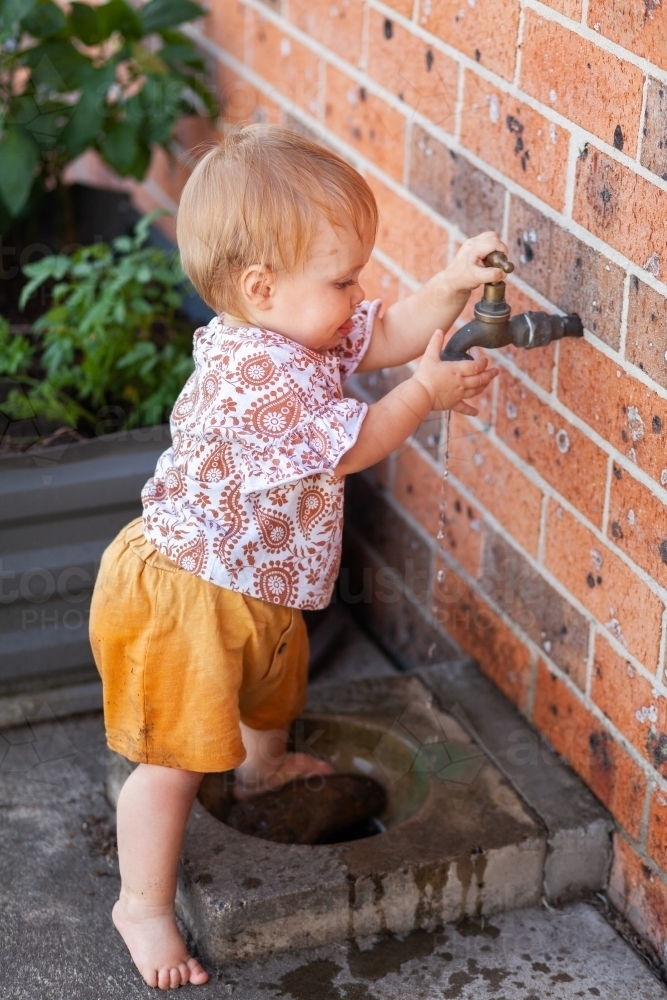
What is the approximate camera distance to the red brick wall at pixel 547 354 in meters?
1.66

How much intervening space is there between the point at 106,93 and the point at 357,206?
1.39 m

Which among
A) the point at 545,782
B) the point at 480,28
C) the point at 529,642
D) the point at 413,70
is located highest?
the point at 480,28

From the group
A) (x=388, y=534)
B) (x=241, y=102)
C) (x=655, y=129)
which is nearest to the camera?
(x=655, y=129)

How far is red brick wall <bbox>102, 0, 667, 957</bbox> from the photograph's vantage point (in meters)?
1.66

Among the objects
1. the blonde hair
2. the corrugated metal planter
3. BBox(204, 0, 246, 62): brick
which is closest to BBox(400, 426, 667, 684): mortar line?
the corrugated metal planter

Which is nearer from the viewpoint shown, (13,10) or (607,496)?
(607,496)

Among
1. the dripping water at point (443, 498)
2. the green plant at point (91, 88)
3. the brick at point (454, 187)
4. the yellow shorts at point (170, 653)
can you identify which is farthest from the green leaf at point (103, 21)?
the yellow shorts at point (170, 653)

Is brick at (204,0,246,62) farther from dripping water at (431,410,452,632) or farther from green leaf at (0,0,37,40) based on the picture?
dripping water at (431,410,452,632)

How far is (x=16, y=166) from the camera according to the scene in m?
2.82

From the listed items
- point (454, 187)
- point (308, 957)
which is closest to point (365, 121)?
point (454, 187)

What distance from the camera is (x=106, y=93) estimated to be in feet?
9.37

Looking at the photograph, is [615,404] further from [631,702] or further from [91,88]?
[91,88]

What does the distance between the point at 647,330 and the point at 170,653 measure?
77 cm

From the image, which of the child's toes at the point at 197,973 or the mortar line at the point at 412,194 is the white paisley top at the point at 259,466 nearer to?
the mortar line at the point at 412,194
